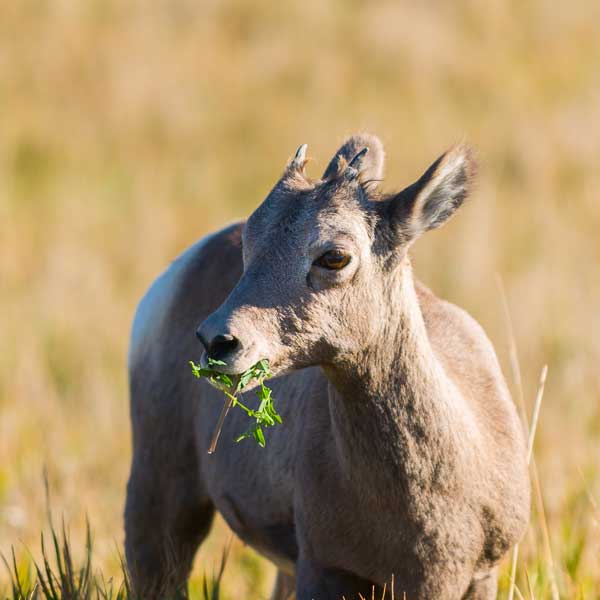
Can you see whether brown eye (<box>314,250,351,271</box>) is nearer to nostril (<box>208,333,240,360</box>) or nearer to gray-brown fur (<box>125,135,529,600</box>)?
gray-brown fur (<box>125,135,529,600</box>)

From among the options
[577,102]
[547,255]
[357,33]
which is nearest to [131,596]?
[547,255]

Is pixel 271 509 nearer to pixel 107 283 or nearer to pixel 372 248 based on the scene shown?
pixel 372 248

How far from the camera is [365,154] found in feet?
14.2

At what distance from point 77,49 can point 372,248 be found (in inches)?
601

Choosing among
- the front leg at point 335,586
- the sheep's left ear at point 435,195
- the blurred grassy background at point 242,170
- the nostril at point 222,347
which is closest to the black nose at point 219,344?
the nostril at point 222,347

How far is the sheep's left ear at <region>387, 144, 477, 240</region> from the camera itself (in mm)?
4020

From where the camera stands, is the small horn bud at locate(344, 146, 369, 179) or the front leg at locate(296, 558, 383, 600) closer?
the small horn bud at locate(344, 146, 369, 179)

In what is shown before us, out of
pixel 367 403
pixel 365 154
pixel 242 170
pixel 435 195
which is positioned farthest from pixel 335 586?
pixel 242 170

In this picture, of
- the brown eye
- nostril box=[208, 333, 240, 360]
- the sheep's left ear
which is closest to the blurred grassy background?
the sheep's left ear

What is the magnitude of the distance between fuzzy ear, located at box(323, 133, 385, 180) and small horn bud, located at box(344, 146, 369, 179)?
0.02 meters

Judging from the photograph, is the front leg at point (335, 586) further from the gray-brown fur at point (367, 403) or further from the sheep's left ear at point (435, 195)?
the sheep's left ear at point (435, 195)

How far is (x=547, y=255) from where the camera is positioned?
12664 mm

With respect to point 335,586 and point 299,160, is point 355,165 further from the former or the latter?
point 335,586

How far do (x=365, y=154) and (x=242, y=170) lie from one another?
11.9m
